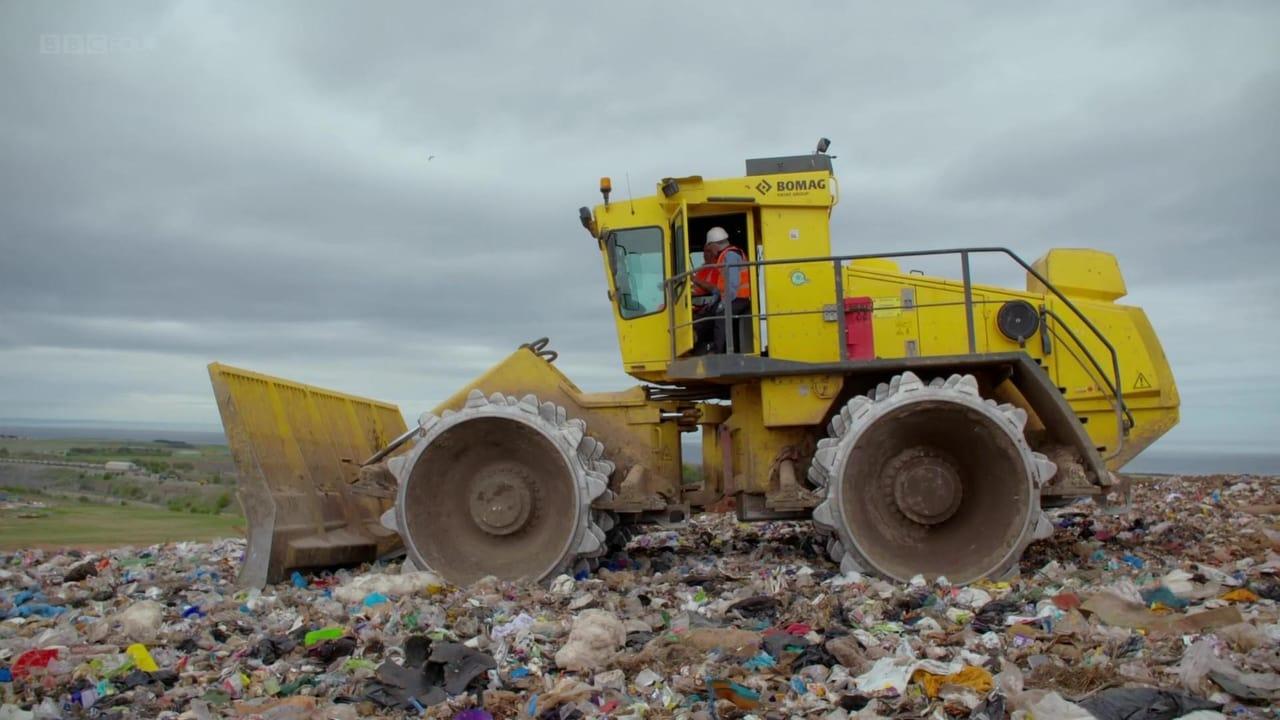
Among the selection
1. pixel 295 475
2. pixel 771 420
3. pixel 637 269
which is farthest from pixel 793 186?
pixel 295 475

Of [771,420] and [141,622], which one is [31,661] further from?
[771,420]

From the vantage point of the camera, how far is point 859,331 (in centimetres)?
811

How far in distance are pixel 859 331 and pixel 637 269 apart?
72.5 inches

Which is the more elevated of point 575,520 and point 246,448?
point 246,448

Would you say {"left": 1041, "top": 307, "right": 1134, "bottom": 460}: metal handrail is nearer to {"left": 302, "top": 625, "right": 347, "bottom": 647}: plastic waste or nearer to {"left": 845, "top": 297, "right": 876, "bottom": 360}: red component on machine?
{"left": 845, "top": 297, "right": 876, "bottom": 360}: red component on machine

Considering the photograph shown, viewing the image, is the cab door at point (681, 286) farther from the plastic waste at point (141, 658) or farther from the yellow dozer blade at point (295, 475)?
the plastic waste at point (141, 658)

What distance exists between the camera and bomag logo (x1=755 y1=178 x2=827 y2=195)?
826 cm

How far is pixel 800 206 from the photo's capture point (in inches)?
325

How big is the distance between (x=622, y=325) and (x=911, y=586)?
307 centimetres

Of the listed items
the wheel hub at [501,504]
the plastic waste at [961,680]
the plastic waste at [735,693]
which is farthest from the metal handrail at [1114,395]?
the plastic waste at [735,693]

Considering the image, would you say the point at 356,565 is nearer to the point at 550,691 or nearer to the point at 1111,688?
the point at 550,691

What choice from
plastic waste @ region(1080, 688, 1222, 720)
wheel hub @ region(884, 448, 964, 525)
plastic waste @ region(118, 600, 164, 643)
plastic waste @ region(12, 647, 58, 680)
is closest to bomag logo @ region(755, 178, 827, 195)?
wheel hub @ region(884, 448, 964, 525)

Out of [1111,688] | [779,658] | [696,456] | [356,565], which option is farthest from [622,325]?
[1111,688]

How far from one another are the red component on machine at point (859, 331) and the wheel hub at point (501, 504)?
2.75 meters
